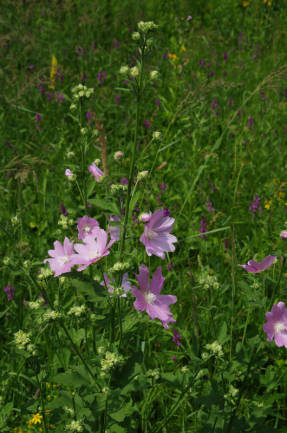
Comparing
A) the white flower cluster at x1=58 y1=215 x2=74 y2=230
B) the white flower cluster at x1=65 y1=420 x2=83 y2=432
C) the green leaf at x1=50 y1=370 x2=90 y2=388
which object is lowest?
the white flower cluster at x1=65 y1=420 x2=83 y2=432

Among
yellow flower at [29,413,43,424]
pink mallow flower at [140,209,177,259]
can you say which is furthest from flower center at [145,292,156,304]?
yellow flower at [29,413,43,424]

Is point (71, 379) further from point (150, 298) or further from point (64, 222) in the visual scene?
point (64, 222)

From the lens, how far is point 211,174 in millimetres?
3475

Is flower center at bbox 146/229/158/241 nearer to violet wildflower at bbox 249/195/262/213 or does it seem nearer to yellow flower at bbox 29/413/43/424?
yellow flower at bbox 29/413/43/424

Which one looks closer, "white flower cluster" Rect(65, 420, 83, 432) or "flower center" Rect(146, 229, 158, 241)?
"white flower cluster" Rect(65, 420, 83, 432)

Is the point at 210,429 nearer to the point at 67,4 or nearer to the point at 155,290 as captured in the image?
the point at 155,290

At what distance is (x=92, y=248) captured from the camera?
1389 mm

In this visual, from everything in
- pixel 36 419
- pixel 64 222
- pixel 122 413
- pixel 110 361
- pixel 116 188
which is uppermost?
pixel 116 188

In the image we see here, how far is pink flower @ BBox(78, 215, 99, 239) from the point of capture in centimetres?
145

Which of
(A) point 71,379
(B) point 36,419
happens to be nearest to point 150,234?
(A) point 71,379

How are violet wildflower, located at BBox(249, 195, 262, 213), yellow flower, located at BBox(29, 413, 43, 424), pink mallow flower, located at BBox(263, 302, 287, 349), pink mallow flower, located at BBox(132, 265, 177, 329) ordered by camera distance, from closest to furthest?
pink mallow flower, located at BBox(132, 265, 177, 329) < pink mallow flower, located at BBox(263, 302, 287, 349) < yellow flower, located at BBox(29, 413, 43, 424) < violet wildflower, located at BBox(249, 195, 262, 213)

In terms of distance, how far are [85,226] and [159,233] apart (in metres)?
0.27

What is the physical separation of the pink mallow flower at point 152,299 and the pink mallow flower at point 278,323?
0.39 meters

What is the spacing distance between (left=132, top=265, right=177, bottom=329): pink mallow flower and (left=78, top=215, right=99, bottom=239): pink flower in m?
0.22
